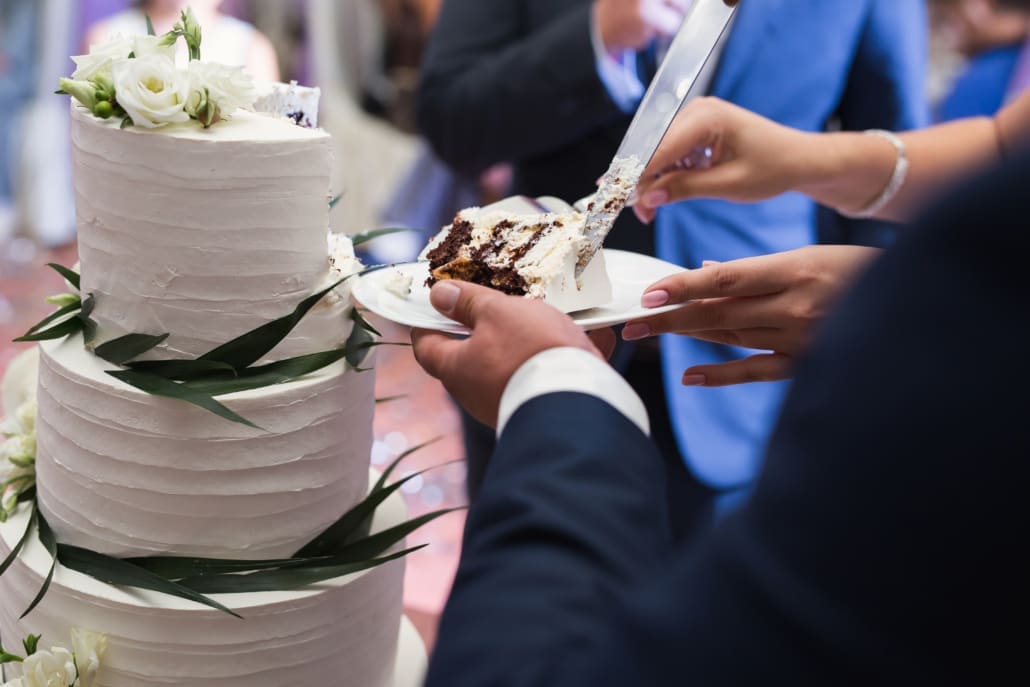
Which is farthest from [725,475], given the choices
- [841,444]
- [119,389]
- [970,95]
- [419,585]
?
[970,95]

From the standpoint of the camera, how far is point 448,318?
36.9 inches

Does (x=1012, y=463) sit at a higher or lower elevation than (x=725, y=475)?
higher

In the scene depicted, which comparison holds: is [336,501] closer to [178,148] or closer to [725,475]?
[178,148]

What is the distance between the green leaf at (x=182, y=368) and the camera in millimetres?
1047

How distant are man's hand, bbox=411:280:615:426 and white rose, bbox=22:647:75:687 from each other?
497mm

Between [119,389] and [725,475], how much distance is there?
1099 millimetres

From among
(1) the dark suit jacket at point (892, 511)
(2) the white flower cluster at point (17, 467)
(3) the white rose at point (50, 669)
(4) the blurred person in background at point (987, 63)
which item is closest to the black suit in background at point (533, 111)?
(2) the white flower cluster at point (17, 467)

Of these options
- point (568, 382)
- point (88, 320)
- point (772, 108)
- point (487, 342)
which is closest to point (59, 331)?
point (88, 320)

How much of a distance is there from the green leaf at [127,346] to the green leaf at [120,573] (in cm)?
21

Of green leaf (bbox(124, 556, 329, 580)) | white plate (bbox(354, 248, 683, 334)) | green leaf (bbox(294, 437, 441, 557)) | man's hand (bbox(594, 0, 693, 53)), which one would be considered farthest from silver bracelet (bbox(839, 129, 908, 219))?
green leaf (bbox(124, 556, 329, 580))

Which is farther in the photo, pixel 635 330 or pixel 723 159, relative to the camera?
pixel 723 159

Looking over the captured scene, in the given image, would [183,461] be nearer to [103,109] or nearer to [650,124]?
[103,109]

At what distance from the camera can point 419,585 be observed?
76.1 inches

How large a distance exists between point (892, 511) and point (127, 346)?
2.71ft
